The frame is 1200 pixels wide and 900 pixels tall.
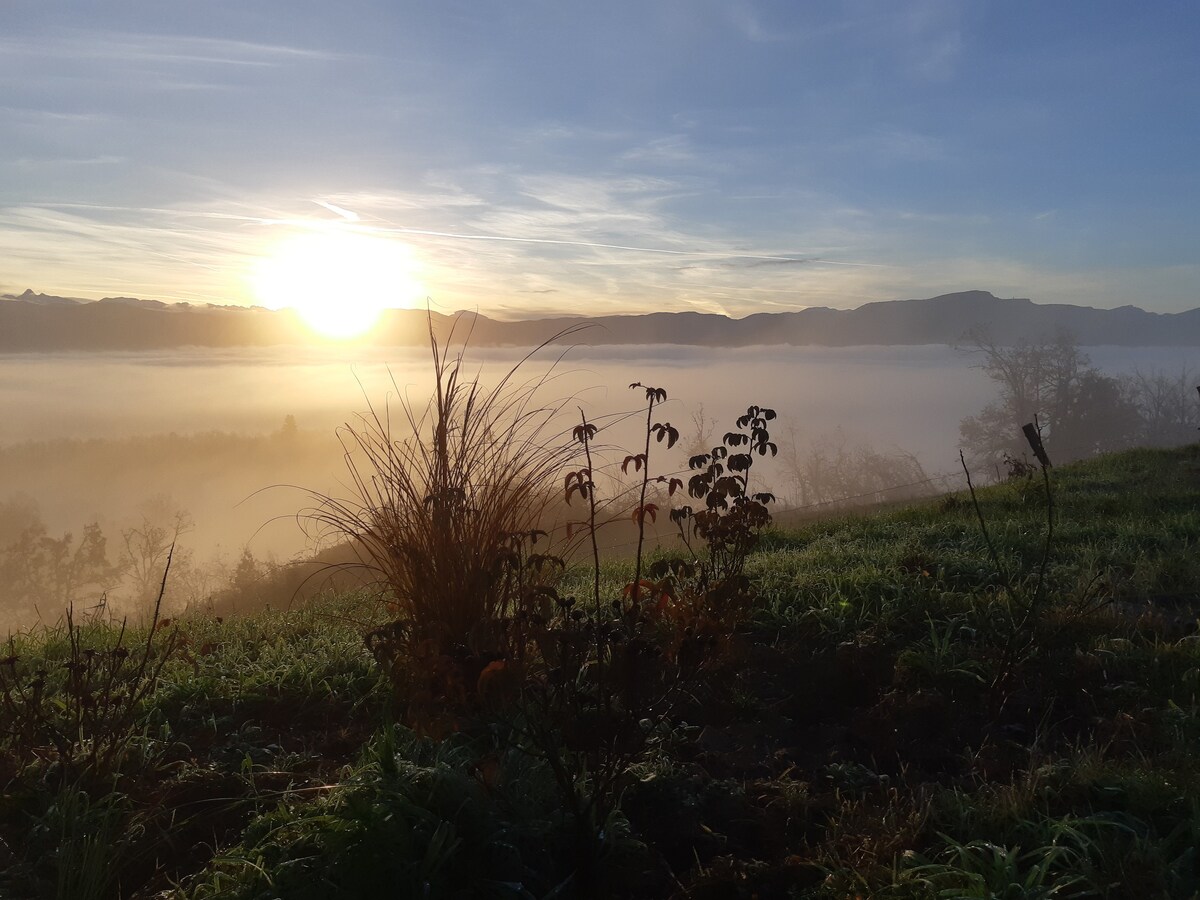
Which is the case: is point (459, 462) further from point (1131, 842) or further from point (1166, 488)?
point (1166, 488)

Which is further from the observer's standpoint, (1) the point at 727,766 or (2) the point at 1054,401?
(2) the point at 1054,401

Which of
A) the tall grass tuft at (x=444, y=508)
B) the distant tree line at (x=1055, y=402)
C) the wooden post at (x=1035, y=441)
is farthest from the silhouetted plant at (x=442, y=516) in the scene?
the distant tree line at (x=1055, y=402)

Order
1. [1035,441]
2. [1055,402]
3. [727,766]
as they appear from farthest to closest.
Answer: [1055,402], [1035,441], [727,766]

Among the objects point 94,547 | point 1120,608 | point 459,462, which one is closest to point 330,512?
point 459,462

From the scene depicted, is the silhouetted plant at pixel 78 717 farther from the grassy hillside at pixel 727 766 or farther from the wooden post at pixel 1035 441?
the wooden post at pixel 1035 441

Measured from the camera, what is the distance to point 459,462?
11.4 ft

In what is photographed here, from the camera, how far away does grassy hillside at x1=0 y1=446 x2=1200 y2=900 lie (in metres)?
2.12

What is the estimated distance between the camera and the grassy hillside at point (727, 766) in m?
2.12

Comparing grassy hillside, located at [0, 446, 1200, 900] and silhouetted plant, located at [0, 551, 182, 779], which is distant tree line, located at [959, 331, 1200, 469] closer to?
grassy hillside, located at [0, 446, 1200, 900]

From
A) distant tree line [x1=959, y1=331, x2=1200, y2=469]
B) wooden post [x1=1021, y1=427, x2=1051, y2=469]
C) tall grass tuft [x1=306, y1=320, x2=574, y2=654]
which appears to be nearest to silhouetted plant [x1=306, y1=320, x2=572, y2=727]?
tall grass tuft [x1=306, y1=320, x2=574, y2=654]

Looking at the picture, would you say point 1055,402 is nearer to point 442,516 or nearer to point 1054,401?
point 1054,401

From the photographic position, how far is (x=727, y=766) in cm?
283

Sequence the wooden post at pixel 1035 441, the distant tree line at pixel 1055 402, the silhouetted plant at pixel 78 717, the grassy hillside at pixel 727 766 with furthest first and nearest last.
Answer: the distant tree line at pixel 1055 402 → the wooden post at pixel 1035 441 → the silhouetted plant at pixel 78 717 → the grassy hillside at pixel 727 766

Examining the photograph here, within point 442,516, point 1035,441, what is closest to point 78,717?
point 442,516
